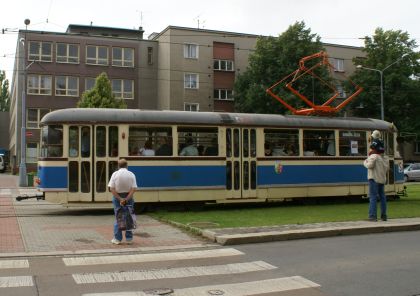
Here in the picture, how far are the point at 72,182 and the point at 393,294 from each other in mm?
10298

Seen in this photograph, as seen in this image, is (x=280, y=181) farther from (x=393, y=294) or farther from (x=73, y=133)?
(x=393, y=294)

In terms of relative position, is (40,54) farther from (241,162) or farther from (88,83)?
(241,162)

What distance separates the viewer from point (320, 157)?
17484 mm

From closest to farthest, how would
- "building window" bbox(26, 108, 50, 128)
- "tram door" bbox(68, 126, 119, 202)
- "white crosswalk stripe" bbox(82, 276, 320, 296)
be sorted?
1. "white crosswalk stripe" bbox(82, 276, 320, 296)
2. "tram door" bbox(68, 126, 119, 202)
3. "building window" bbox(26, 108, 50, 128)

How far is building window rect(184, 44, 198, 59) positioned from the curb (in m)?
37.8

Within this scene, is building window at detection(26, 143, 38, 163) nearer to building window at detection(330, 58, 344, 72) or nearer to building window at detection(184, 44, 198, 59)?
building window at detection(184, 44, 198, 59)

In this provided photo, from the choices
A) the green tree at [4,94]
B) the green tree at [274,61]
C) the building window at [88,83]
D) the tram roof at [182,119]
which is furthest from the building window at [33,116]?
the green tree at [4,94]

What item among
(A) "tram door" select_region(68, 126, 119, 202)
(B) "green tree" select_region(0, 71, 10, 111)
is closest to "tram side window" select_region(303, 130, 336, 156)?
(A) "tram door" select_region(68, 126, 119, 202)

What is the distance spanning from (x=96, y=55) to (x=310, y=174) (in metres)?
35.6

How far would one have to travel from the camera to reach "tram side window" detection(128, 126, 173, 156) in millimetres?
15078

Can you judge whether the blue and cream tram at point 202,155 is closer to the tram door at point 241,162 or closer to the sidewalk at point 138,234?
the tram door at point 241,162

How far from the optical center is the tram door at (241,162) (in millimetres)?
16078

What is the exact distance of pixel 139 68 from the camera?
1976 inches

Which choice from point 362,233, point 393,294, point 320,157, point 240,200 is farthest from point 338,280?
point 320,157
